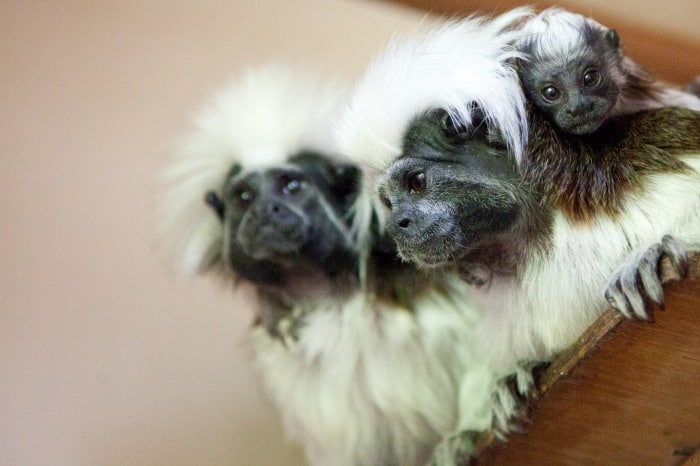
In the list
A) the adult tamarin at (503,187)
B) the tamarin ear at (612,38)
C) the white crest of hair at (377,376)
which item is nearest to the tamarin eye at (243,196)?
the white crest of hair at (377,376)

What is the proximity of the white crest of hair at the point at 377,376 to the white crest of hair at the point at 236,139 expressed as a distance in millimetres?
339

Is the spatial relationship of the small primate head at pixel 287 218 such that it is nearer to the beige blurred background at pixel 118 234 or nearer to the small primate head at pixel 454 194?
the beige blurred background at pixel 118 234

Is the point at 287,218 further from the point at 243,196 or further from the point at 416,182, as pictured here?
the point at 416,182

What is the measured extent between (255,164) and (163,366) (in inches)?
30.9

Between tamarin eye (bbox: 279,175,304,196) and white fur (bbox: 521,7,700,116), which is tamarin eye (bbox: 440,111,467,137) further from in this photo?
tamarin eye (bbox: 279,175,304,196)

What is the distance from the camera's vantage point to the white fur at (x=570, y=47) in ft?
5.10

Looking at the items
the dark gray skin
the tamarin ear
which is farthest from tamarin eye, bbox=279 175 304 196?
the tamarin ear

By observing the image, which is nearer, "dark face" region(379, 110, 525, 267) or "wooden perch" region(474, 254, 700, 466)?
"wooden perch" region(474, 254, 700, 466)

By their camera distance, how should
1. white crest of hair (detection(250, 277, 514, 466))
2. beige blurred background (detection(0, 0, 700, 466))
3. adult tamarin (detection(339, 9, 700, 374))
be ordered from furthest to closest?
beige blurred background (detection(0, 0, 700, 466))
white crest of hair (detection(250, 277, 514, 466))
adult tamarin (detection(339, 9, 700, 374))

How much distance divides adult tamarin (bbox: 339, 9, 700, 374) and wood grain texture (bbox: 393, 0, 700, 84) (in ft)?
1.18

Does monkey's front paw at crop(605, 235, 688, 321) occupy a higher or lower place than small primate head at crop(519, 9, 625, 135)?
lower

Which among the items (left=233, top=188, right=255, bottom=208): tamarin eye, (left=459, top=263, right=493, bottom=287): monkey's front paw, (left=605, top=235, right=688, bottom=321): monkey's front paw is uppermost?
(left=233, top=188, right=255, bottom=208): tamarin eye

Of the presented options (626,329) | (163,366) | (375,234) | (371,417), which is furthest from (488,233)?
(163,366)

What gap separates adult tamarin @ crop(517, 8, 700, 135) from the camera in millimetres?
1514
